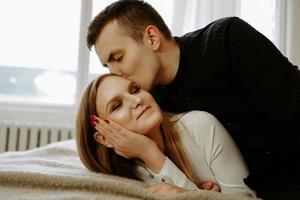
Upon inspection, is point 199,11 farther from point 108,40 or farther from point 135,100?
point 135,100

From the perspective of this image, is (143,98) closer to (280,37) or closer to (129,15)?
(129,15)

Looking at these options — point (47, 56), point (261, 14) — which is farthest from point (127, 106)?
point (261, 14)

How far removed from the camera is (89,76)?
9.53 feet

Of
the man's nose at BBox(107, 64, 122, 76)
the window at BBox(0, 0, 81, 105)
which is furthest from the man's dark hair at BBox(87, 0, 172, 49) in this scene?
the window at BBox(0, 0, 81, 105)

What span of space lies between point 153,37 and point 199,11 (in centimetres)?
163

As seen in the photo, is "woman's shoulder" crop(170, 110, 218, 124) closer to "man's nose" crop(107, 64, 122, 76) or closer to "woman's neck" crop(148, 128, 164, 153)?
"woman's neck" crop(148, 128, 164, 153)

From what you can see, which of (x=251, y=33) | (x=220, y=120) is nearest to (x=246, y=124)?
(x=220, y=120)

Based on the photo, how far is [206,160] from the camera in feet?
3.57

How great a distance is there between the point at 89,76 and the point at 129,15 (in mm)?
1679

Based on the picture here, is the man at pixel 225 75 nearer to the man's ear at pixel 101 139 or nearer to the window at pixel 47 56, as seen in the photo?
the man's ear at pixel 101 139

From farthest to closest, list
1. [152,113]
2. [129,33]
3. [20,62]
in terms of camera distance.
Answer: [20,62] < [129,33] < [152,113]

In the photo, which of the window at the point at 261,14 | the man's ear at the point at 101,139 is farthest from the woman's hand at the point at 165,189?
the window at the point at 261,14

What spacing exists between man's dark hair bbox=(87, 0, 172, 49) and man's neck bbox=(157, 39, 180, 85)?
0.04 metres

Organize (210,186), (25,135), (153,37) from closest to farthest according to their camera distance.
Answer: (210,186) → (153,37) → (25,135)
